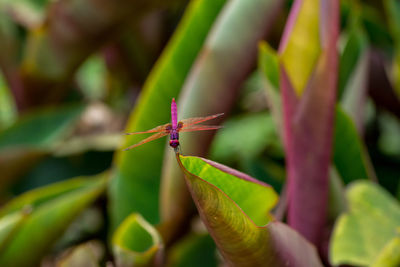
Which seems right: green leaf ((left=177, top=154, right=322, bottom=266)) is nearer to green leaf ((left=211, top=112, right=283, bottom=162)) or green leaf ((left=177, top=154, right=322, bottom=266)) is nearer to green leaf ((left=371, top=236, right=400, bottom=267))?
green leaf ((left=371, top=236, right=400, bottom=267))

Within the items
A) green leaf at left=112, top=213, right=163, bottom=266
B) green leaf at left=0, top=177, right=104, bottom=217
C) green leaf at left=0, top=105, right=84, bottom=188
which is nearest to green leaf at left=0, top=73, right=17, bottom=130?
green leaf at left=0, top=105, right=84, bottom=188

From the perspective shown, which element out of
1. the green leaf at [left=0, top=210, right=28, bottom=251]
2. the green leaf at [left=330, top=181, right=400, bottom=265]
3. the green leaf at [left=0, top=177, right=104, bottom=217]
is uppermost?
the green leaf at [left=0, top=177, right=104, bottom=217]

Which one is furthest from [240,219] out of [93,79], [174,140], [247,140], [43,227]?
[93,79]

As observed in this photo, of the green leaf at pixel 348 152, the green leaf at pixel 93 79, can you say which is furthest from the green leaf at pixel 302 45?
the green leaf at pixel 93 79

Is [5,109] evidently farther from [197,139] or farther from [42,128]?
[197,139]

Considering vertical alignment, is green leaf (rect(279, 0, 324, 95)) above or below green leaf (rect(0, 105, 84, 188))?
below

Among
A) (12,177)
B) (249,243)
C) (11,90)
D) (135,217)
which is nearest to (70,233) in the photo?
(12,177)

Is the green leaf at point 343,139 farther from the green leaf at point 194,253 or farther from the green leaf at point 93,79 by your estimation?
the green leaf at point 93,79

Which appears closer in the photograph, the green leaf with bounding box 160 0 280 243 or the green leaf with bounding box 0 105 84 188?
the green leaf with bounding box 160 0 280 243

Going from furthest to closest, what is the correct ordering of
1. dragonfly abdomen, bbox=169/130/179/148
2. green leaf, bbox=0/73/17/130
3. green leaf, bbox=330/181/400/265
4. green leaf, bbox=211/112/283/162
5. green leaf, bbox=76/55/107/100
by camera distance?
green leaf, bbox=76/55/107/100 < green leaf, bbox=0/73/17/130 < green leaf, bbox=211/112/283/162 < green leaf, bbox=330/181/400/265 < dragonfly abdomen, bbox=169/130/179/148
